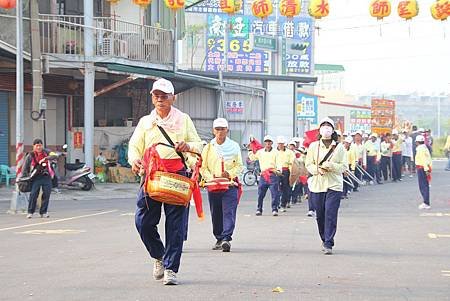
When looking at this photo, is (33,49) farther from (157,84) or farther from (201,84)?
(157,84)

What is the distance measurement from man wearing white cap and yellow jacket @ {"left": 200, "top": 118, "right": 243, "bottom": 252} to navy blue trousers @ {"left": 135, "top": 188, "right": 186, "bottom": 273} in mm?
3259

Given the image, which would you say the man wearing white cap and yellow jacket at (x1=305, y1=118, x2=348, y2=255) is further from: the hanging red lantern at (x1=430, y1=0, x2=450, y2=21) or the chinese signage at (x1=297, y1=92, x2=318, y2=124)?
the chinese signage at (x1=297, y1=92, x2=318, y2=124)

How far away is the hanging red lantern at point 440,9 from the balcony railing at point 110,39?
9.56m

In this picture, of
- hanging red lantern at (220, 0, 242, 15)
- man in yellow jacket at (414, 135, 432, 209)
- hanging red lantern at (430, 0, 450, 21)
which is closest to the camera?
man in yellow jacket at (414, 135, 432, 209)

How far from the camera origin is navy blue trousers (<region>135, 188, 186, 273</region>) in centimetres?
843

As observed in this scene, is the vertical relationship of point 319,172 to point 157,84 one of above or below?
below

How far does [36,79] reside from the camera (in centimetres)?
2344

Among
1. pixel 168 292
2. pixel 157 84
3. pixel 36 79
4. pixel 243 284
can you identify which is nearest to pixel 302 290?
pixel 243 284

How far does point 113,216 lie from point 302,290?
10337 millimetres

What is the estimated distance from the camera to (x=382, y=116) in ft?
136

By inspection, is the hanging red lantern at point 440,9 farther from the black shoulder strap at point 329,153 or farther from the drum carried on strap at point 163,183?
the drum carried on strap at point 163,183

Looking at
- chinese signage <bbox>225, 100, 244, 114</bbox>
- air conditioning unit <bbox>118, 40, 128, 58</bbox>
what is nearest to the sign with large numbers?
chinese signage <bbox>225, 100, 244, 114</bbox>

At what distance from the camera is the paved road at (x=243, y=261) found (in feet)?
27.0

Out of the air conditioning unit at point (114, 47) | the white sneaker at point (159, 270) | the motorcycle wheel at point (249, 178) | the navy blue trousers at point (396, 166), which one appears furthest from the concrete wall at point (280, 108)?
the white sneaker at point (159, 270)
